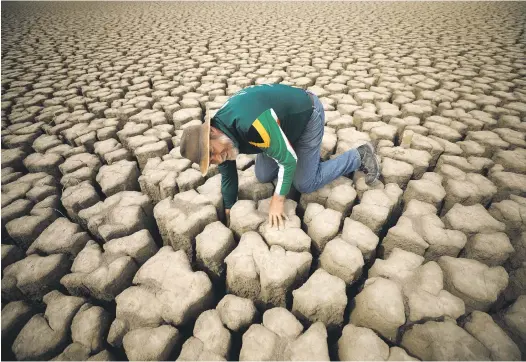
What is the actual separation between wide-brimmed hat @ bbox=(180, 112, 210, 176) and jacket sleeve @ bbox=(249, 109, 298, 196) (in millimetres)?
184

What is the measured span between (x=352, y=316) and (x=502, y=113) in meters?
2.07

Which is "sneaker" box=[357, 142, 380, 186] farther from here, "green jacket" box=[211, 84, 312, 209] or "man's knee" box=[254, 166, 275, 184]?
"man's knee" box=[254, 166, 275, 184]

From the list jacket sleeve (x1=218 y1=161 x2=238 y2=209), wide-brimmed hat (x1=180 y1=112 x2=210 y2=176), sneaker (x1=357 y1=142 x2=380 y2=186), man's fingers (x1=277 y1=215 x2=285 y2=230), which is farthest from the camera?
sneaker (x1=357 y1=142 x2=380 y2=186)

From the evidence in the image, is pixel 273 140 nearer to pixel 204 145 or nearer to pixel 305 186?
pixel 204 145

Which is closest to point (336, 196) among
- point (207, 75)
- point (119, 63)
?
point (207, 75)

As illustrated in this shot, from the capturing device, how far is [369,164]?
1.44 meters

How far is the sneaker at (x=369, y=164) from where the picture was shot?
140cm

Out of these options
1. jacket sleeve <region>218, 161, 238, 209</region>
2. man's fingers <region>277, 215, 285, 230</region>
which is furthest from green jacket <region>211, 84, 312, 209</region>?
man's fingers <region>277, 215, 285, 230</region>

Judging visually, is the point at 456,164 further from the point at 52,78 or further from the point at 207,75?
the point at 52,78

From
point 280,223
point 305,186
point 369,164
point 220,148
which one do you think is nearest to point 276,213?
point 280,223

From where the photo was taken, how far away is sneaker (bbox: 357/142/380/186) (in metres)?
1.40

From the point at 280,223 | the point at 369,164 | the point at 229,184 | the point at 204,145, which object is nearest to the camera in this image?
the point at 204,145

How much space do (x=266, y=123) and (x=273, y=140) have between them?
0.24ft

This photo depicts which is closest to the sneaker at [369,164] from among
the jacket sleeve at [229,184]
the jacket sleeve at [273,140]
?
the jacket sleeve at [273,140]
